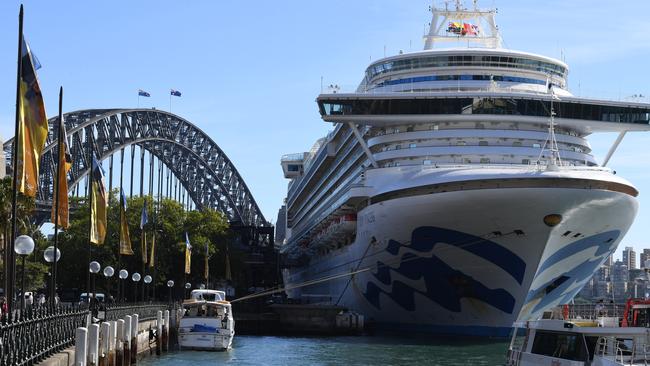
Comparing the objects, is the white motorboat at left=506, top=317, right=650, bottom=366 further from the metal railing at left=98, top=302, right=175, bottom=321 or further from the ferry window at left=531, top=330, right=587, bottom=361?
the metal railing at left=98, top=302, right=175, bottom=321

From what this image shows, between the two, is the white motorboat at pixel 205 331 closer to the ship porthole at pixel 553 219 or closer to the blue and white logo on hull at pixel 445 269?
the blue and white logo on hull at pixel 445 269

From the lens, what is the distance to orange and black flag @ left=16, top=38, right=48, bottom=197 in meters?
24.2

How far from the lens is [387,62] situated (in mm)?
64125

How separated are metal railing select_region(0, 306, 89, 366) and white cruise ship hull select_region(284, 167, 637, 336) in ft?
81.5

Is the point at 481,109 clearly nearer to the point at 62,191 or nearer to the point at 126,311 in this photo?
the point at 126,311

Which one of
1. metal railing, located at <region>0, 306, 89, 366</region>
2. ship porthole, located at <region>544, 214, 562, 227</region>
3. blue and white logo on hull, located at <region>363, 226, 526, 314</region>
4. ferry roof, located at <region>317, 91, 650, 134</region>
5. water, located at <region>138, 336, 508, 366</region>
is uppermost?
ferry roof, located at <region>317, 91, 650, 134</region>

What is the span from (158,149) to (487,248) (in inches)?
4203

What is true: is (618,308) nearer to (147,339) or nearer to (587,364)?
(587,364)

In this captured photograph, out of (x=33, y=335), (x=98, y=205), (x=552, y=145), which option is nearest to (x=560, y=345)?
(x=33, y=335)

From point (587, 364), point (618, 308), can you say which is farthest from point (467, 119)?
point (587, 364)

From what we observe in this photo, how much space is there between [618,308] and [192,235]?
66.8m

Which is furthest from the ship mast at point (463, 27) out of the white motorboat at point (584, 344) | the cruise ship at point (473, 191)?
the white motorboat at point (584, 344)

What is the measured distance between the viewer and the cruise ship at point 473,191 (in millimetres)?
50625

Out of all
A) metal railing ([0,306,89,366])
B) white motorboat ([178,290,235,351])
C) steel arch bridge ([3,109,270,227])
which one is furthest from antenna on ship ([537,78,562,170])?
steel arch bridge ([3,109,270,227])
